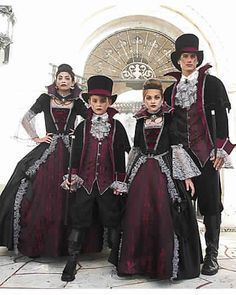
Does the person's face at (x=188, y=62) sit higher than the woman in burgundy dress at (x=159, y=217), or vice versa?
the person's face at (x=188, y=62)

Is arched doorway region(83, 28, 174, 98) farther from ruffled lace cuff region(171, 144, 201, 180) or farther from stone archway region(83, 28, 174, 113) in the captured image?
ruffled lace cuff region(171, 144, 201, 180)

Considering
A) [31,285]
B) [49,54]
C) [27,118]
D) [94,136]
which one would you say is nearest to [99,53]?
[49,54]

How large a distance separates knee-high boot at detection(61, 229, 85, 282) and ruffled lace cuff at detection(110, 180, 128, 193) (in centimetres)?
43

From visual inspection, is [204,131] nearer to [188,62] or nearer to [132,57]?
[188,62]

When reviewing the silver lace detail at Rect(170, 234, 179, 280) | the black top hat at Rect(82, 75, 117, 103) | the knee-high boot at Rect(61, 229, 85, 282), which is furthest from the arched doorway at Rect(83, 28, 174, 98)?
the silver lace detail at Rect(170, 234, 179, 280)

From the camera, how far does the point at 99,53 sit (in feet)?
19.0

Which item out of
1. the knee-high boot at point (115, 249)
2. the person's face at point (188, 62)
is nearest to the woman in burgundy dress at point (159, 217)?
the knee-high boot at point (115, 249)

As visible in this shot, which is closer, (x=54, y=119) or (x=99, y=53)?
(x=54, y=119)

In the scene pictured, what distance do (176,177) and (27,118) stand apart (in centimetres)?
158

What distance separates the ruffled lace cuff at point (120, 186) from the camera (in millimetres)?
2733

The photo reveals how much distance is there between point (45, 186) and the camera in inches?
123

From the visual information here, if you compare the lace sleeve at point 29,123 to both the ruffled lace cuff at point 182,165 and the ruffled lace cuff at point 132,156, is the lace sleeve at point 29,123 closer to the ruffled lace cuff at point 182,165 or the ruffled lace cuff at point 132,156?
the ruffled lace cuff at point 132,156

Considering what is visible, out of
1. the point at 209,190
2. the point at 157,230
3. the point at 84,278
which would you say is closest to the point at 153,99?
the point at 209,190

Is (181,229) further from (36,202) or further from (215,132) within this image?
(36,202)
